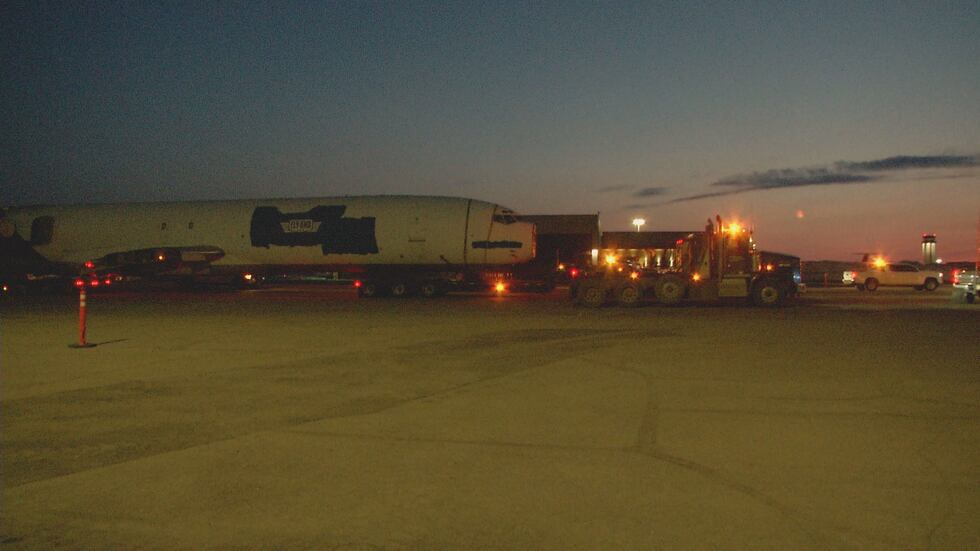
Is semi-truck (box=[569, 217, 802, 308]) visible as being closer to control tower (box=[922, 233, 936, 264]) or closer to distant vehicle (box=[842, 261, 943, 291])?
distant vehicle (box=[842, 261, 943, 291])

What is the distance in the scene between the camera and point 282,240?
98.9 ft

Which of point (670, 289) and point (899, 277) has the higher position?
point (899, 277)

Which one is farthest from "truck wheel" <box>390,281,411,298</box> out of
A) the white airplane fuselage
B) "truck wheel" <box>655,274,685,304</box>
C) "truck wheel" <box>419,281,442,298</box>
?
"truck wheel" <box>655,274,685,304</box>

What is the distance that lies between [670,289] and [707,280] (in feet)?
4.02

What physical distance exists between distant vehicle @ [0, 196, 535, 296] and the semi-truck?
5515 mm

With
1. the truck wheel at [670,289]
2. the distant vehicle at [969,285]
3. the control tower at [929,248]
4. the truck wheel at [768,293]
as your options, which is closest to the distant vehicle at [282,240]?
the truck wheel at [670,289]

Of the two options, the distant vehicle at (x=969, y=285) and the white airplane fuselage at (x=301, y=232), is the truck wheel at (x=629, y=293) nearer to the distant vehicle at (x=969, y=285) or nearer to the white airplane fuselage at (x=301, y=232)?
the white airplane fuselage at (x=301, y=232)

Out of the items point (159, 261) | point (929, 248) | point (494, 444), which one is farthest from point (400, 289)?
point (929, 248)

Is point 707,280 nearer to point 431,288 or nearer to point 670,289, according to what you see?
point 670,289

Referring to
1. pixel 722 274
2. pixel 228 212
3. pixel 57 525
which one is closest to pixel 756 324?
pixel 722 274

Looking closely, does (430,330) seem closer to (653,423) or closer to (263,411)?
(263,411)

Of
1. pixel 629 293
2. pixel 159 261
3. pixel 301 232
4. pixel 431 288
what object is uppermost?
pixel 301 232

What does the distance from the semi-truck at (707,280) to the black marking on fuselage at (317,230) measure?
9.47 m

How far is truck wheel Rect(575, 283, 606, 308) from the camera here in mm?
23781
